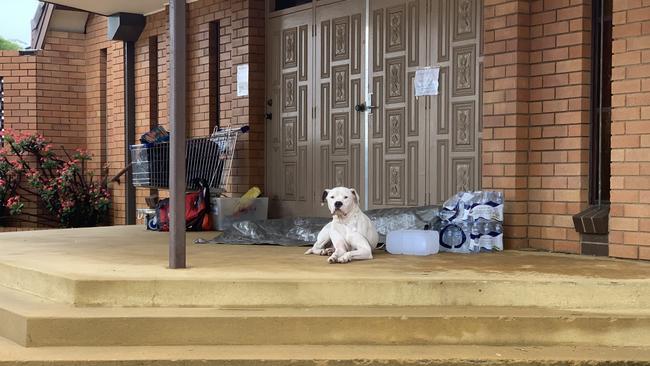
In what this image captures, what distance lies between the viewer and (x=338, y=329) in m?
4.79

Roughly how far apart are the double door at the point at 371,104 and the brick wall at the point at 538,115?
40 cm

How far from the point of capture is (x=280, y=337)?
4.82 metres

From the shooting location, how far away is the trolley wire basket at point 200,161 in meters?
9.16

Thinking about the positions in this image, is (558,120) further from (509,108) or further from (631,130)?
(631,130)

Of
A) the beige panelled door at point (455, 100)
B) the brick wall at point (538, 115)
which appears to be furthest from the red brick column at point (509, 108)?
the beige panelled door at point (455, 100)

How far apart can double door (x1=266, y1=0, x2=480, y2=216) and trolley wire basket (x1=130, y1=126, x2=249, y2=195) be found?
2.43 feet

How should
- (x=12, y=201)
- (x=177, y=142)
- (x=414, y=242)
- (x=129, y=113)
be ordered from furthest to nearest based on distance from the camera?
1. (x=12, y=201)
2. (x=129, y=113)
3. (x=414, y=242)
4. (x=177, y=142)

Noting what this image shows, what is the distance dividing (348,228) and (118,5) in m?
6.07

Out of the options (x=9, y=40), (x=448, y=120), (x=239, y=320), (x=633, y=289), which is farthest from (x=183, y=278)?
(x=9, y=40)

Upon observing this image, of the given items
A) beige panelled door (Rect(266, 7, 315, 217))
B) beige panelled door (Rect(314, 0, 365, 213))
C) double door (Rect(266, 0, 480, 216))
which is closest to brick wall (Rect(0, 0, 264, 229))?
beige panelled door (Rect(266, 7, 315, 217))

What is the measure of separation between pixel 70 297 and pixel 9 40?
52.5m

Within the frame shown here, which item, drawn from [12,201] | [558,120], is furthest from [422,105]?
[12,201]

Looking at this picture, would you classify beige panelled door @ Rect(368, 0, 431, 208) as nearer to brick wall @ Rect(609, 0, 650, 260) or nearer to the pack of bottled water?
the pack of bottled water

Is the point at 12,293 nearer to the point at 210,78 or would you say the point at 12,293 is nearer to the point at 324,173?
the point at 324,173
